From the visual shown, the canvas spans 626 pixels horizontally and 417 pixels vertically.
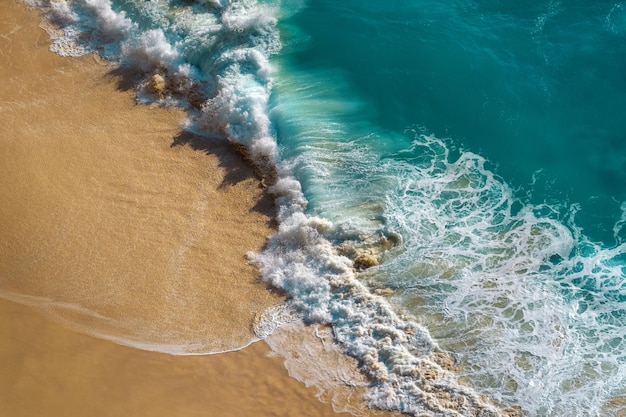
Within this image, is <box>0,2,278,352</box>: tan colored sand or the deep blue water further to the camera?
the deep blue water

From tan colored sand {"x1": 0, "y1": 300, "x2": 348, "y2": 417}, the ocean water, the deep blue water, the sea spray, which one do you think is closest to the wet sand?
tan colored sand {"x1": 0, "y1": 300, "x2": 348, "y2": 417}

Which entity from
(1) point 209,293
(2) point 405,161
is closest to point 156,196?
(1) point 209,293

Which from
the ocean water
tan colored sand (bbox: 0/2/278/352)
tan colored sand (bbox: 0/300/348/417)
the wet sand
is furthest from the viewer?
tan colored sand (bbox: 0/2/278/352)

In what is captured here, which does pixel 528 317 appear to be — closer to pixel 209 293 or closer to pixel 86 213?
pixel 209 293

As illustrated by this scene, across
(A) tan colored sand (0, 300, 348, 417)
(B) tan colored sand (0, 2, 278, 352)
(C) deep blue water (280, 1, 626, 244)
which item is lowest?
(A) tan colored sand (0, 300, 348, 417)

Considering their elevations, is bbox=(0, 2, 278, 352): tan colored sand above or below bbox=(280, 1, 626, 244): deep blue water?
below

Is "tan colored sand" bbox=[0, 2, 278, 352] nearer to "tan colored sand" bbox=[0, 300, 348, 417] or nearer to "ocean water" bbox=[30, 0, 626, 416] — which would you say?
"tan colored sand" bbox=[0, 300, 348, 417]
